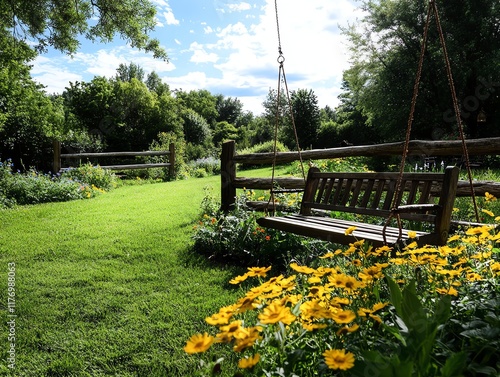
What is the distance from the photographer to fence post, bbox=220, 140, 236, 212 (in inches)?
231

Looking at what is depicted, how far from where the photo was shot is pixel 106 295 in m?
3.53

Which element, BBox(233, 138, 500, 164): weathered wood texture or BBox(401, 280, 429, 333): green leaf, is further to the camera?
BBox(233, 138, 500, 164): weathered wood texture

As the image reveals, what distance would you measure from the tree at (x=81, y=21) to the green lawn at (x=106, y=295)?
13.1 ft

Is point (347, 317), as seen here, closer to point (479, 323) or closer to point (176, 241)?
point (479, 323)

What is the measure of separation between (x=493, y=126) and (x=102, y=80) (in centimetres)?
2785

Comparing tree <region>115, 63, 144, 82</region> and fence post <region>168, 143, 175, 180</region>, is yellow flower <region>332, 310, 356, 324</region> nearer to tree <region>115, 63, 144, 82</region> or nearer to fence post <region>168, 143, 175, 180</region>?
fence post <region>168, 143, 175, 180</region>

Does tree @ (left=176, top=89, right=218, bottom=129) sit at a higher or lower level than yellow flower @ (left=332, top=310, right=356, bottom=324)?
higher

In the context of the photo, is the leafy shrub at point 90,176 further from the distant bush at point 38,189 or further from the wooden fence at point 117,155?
the wooden fence at point 117,155

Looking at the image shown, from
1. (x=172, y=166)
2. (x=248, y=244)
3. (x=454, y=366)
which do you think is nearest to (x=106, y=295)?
(x=248, y=244)

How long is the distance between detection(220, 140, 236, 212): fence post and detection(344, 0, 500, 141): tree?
13.2 meters

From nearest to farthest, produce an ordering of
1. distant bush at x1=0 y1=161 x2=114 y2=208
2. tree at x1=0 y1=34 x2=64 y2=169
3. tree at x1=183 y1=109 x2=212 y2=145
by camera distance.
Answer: distant bush at x1=0 y1=161 x2=114 y2=208 < tree at x1=0 y1=34 x2=64 y2=169 < tree at x1=183 y1=109 x2=212 y2=145

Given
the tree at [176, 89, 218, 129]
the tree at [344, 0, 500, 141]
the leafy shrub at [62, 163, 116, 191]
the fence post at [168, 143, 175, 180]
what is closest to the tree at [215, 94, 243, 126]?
the tree at [176, 89, 218, 129]

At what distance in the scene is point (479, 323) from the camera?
133 centimetres

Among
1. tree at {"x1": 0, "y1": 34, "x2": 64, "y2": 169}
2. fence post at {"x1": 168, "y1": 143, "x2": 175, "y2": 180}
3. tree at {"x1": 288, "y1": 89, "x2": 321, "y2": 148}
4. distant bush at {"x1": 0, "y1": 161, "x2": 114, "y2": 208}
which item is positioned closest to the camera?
distant bush at {"x1": 0, "y1": 161, "x2": 114, "y2": 208}
